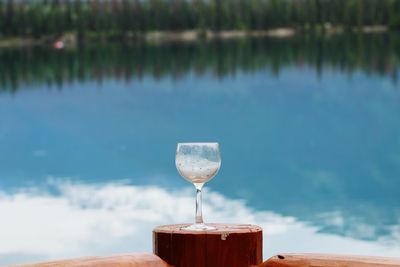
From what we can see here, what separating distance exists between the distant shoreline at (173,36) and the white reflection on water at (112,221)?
16.9 ft

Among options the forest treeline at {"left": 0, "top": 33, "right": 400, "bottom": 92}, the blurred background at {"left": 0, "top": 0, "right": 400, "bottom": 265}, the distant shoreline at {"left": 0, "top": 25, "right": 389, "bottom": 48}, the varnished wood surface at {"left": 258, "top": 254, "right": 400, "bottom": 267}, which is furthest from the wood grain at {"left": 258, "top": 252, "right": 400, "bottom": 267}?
the distant shoreline at {"left": 0, "top": 25, "right": 389, "bottom": 48}

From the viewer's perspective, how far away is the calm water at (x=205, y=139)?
1174 cm

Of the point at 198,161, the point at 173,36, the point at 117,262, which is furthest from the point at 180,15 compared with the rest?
the point at 117,262

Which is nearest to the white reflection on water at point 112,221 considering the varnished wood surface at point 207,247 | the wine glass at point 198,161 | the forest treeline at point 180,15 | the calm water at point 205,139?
the calm water at point 205,139

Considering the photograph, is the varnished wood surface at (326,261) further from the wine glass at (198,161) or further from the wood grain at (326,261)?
the wine glass at (198,161)

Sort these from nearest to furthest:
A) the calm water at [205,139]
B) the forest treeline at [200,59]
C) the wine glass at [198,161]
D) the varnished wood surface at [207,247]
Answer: the varnished wood surface at [207,247]
the wine glass at [198,161]
the calm water at [205,139]
the forest treeline at [200,59]

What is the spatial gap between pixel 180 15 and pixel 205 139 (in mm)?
3633

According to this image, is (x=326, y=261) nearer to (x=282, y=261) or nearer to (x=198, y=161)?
(x=282, y=261)

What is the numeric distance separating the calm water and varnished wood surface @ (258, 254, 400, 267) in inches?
352

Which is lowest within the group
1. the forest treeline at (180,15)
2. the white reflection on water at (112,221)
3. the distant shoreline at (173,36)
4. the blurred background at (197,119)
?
the white reflection on water at (112,221)

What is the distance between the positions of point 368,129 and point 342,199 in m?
3.25

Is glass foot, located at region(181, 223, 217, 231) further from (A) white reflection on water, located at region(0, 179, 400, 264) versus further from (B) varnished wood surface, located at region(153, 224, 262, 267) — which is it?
(A) white reflection on water, located at region(0, 179, 400, 264)

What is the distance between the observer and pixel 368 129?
53.2ft

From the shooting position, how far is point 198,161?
1854 mm
